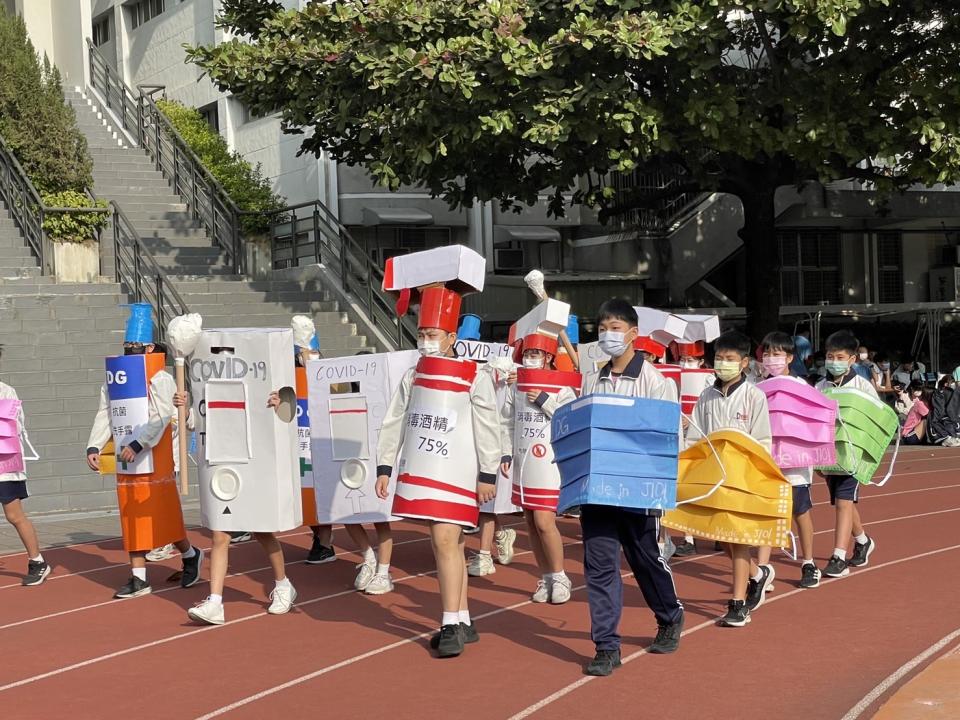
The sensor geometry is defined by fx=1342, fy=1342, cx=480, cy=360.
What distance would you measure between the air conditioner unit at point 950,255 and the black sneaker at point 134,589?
91.6ft

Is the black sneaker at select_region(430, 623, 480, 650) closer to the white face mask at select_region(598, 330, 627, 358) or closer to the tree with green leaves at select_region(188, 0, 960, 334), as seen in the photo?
the white face mask at select_region(598, 330, 627, 358)

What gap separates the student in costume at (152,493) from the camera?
32.1 feet

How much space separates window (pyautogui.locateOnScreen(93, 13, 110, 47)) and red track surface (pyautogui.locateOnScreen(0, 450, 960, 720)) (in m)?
29.1

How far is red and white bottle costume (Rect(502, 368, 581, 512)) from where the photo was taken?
9250 mm

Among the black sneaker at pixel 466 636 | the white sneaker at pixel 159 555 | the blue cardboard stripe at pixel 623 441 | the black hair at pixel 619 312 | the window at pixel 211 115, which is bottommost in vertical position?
the white sneaker at pixel 159 555

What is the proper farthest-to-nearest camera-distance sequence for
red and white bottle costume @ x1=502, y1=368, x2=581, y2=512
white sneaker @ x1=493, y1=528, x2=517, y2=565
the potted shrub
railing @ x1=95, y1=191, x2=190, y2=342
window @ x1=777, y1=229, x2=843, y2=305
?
1. window @ x1=777, y1=229, x2=843, y2=305
2. the potted shrub
3. railing @ x1=95, y1=191, x2=190, y2=342
4. white sneaker @ x1=493, y1=528, x2=517, y2=565
5. red and white bottle costume @ x1=502, y1=368, x2=581, y2=512

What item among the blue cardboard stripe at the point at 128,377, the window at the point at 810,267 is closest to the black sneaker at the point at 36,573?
the blue cardboard stripe at the point at 128,377

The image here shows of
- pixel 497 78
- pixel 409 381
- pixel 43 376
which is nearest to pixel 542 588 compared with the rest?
pixel 409 381

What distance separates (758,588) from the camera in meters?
8.69

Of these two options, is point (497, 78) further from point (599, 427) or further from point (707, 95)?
point (599, 427)

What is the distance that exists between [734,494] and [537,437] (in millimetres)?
1675

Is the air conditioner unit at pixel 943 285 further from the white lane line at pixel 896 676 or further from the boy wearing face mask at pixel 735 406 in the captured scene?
the white lane line at pixel 896 676

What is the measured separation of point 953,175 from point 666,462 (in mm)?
11605

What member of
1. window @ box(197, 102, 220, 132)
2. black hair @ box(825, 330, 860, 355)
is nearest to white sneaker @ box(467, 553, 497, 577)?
black hair @ box(825, 330, 860, 355)
